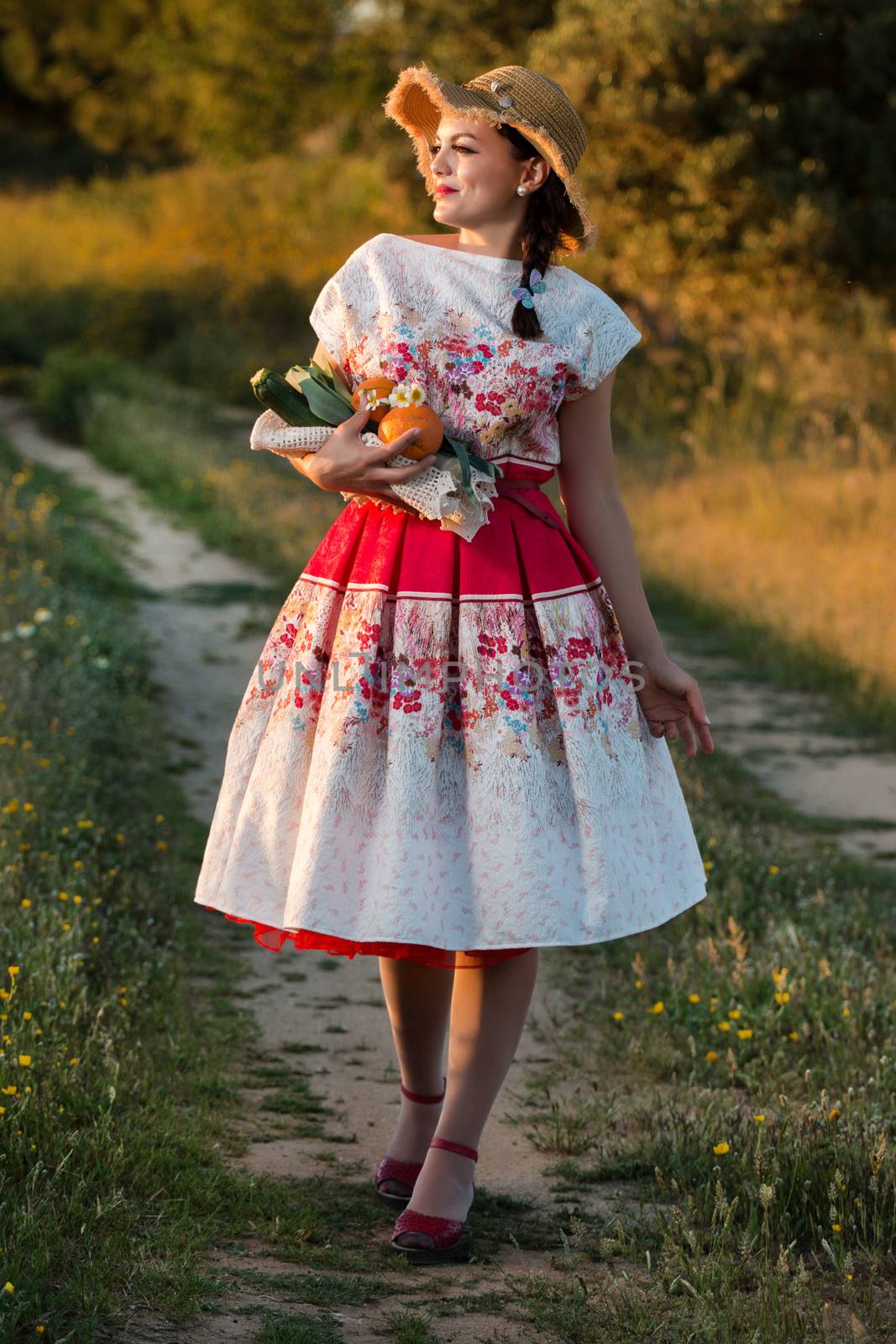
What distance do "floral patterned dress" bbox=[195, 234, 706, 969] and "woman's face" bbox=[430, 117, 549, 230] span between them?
10cm

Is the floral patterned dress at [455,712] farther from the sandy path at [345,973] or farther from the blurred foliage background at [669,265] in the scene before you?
the blurred foliage background at [669,265]

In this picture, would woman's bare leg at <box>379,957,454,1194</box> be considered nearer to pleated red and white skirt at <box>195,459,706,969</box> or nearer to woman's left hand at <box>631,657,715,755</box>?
pleated red and white skirt at <box>195,459,706,969</box>

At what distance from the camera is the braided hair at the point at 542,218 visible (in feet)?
9.10

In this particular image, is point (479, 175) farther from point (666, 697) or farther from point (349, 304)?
point (666, 697)

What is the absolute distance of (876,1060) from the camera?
11.3ft

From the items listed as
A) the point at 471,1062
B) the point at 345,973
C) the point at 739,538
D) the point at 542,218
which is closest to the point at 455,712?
the point at 471,1062

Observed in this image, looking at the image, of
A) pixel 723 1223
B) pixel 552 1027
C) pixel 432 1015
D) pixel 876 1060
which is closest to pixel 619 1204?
pixel 723 1223

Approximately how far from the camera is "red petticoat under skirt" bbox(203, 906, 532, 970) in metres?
2.64

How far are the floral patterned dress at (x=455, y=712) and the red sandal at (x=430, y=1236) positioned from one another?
1.51ft

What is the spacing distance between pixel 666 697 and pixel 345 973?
6.30 ft

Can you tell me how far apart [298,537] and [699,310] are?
4.56 metres

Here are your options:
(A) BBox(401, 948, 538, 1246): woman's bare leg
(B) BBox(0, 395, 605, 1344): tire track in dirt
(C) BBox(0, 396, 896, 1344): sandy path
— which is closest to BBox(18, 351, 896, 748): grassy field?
(C) BBox(0, 396, 896, 1344): sandy path

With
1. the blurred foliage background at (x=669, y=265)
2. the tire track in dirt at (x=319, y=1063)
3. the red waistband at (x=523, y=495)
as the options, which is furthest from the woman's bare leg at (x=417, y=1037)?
the blurred foliage background at (x=669, y=265)

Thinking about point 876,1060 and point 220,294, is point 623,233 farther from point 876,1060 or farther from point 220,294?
point 876,1060
